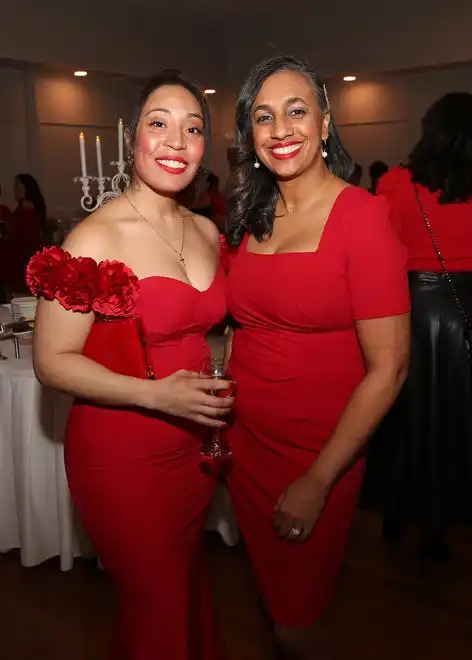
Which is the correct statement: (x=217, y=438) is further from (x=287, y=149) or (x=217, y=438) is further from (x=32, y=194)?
(x=32, y=194)

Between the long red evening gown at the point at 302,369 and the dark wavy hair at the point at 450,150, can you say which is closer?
the long red evening gown at the point at 302,369

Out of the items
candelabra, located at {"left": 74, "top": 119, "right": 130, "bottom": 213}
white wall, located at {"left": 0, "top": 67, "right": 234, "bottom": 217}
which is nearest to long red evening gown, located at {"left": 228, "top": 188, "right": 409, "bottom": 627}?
candelabra, located at {"left": 74, "top": 119, "right": 130, "bottom": 213}

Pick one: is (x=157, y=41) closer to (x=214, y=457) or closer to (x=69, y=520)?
(x=69, y=520)

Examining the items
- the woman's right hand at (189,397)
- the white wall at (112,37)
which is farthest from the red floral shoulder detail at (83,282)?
the white wall at (112,37)

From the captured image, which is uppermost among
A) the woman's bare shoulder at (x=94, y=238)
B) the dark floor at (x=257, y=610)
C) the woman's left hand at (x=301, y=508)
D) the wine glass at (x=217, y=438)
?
the woman's bare shoulder at (x=94, y=238)

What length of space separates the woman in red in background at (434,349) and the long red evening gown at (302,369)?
133cm

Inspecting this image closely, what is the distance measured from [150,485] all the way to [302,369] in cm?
44

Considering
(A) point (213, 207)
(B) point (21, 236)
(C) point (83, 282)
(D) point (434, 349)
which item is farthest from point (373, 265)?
(B) point (21, 236)

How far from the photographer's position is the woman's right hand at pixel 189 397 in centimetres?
154

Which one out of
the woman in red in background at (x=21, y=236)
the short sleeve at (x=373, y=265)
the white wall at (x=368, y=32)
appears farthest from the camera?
the white wall at (x=368, y=32)


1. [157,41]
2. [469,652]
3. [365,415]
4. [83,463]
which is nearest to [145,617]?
[83,463]

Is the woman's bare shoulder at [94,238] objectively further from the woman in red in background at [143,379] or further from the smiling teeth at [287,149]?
the smiling teeth at [287,149]

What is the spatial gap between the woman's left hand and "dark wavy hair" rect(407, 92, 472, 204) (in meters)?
1.66

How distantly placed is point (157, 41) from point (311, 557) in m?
7.63
